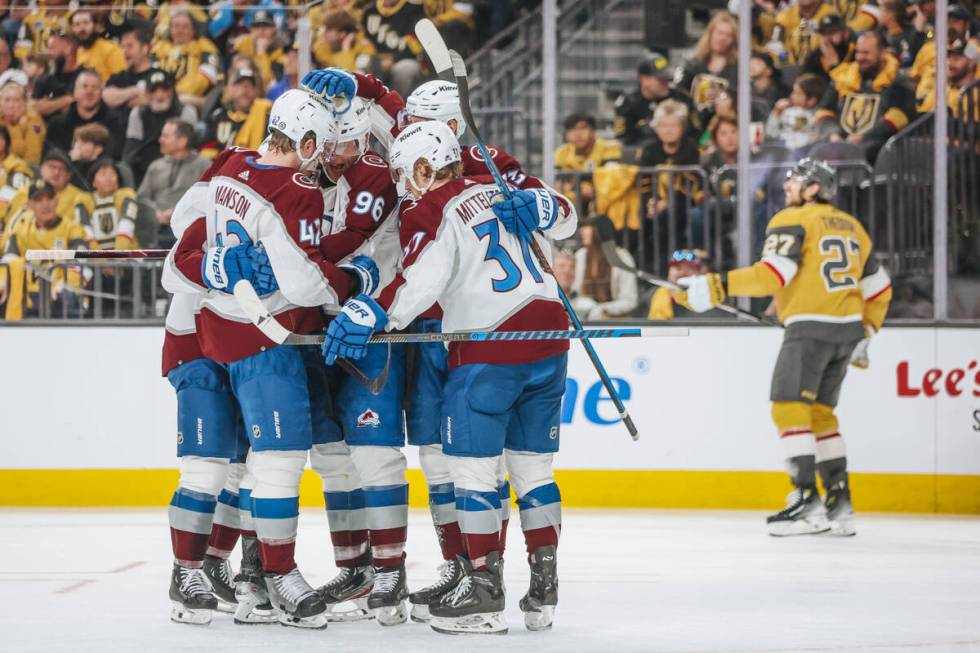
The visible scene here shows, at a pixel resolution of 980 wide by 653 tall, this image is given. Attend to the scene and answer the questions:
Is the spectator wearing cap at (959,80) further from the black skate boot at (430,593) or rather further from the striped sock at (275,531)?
the striped sock at (275,531)

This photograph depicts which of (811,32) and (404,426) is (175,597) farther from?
(811,32)

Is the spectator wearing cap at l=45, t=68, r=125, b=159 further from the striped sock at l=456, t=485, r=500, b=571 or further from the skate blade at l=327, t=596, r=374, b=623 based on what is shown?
the striped sock at l=456, t=485, r=500, b=571

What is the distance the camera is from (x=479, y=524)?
3691mm

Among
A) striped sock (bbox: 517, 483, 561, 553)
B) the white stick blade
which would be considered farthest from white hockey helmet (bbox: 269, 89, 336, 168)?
striped sock (bbox: 517, 483, 561, 553)

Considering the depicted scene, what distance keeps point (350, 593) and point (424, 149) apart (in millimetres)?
1166

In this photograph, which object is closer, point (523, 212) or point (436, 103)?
point (523, 212)

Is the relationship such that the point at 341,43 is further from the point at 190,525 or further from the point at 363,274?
the point at 190,525

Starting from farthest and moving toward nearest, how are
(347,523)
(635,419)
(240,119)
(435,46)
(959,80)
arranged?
(240,119) < (959,80) < (635,419) < (435,46) < (347,523)

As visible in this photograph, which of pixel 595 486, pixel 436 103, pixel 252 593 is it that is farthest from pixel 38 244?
pixel 252 593

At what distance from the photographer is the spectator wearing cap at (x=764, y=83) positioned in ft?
23.4

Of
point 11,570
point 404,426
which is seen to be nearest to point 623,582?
point 404,426

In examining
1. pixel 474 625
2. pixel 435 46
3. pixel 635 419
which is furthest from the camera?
pixel 635 419

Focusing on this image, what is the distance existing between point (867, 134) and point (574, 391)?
1836 millimetres

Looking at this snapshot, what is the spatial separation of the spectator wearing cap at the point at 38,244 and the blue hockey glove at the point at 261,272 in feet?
11.7
